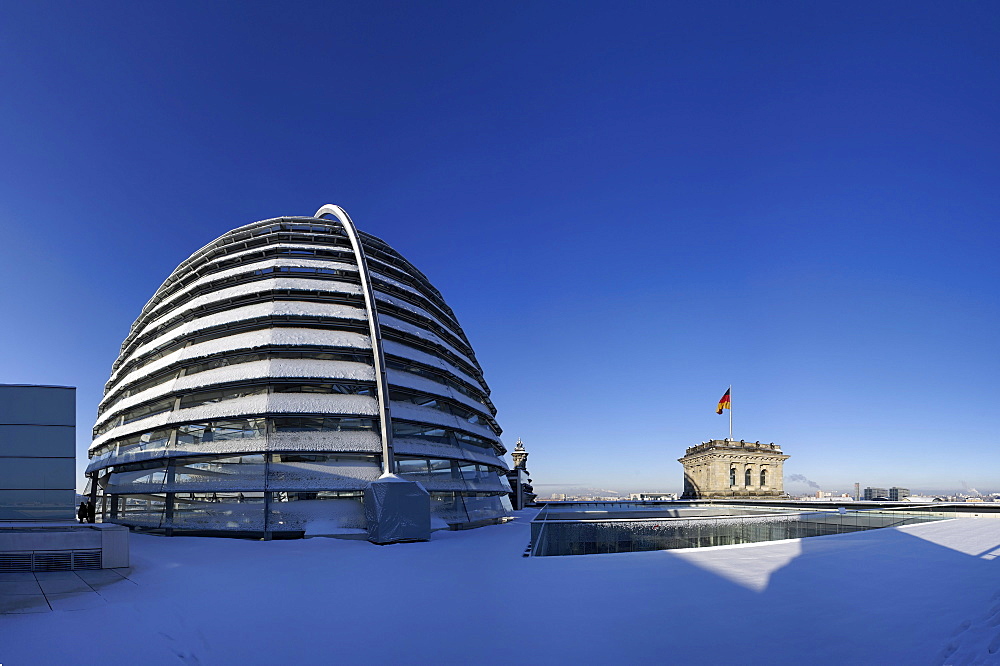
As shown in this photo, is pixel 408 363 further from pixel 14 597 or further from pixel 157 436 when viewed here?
pixel 14 597

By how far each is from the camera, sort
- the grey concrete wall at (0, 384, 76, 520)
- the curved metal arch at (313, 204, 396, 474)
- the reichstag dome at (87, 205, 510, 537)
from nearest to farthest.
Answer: the grey concrete wall at (0, 384, 76, 520) < the reichstag dome at (87, 205, 510, 537) < the curved metal arch at (313, 204, 396, 474)

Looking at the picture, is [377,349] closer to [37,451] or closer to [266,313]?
[266,313]

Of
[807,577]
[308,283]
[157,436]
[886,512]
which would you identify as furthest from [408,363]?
[886,512]

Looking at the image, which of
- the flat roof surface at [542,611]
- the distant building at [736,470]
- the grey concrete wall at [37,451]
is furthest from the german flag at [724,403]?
the grey concrete wall at [37,451]

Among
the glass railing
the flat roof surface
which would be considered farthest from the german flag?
the flat roof surface

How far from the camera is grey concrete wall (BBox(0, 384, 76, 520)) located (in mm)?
15273

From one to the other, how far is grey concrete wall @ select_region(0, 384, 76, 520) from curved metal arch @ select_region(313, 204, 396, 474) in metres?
10.1

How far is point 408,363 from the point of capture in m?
25.1

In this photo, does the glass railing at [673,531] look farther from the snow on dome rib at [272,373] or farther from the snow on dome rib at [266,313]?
the snow on dome rib at [266,313]

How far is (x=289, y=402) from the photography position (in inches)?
832

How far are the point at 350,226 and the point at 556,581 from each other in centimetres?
2412

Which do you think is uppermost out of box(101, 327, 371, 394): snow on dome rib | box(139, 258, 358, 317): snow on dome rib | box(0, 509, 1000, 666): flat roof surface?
box(139, 258, 358, 317): snow on dome rib

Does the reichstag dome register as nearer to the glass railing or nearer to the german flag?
the glass railing

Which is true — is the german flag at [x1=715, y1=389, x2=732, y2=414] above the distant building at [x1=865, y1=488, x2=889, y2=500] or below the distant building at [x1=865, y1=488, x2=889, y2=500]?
above
